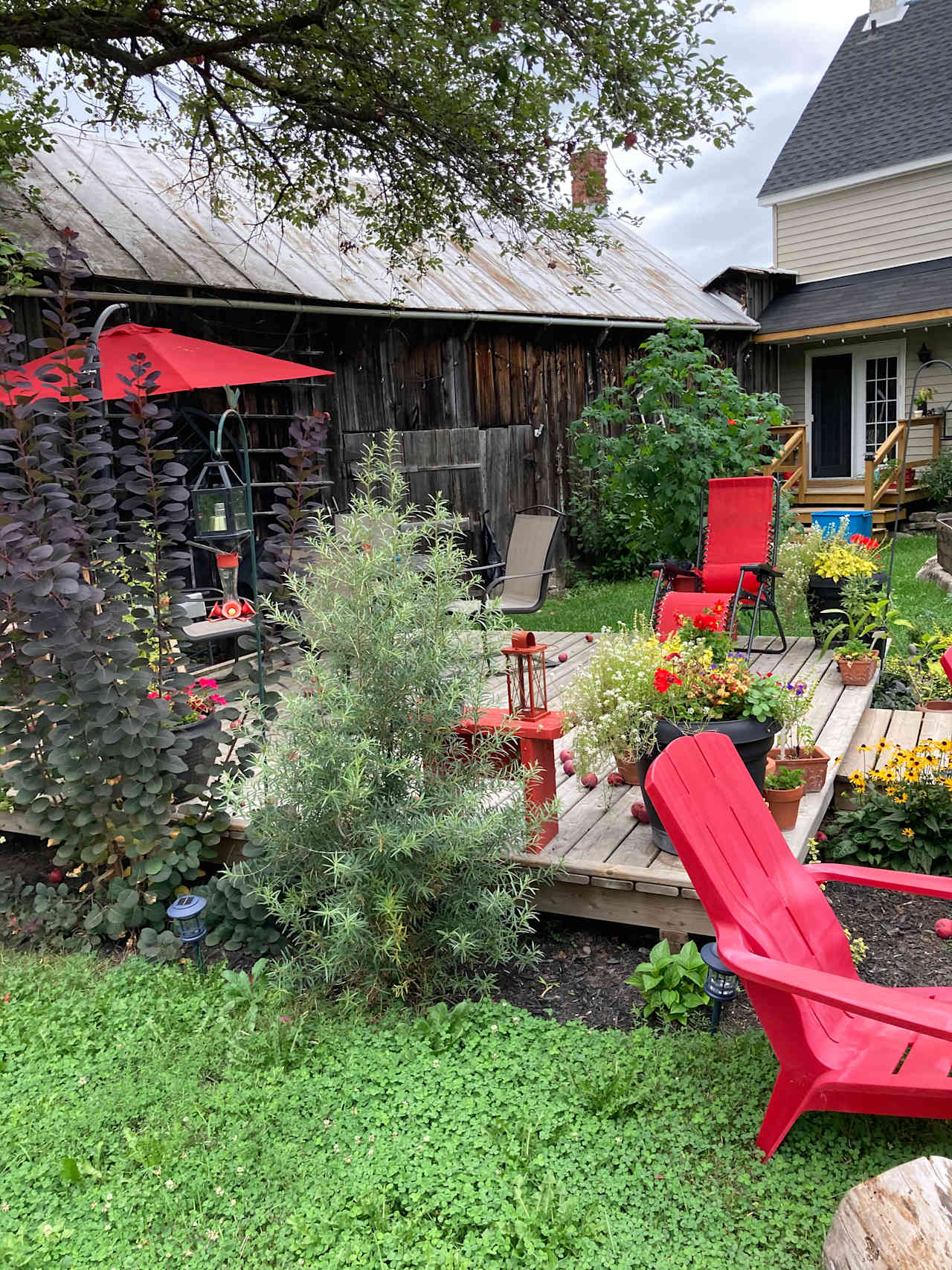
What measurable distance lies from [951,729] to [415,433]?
5.53m

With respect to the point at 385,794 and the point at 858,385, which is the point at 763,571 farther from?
the point at 858,385

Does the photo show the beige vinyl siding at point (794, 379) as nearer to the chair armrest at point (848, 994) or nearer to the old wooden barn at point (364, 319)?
the old wooden barn at point (364, 319)

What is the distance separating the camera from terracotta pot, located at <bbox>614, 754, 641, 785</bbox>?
3.72m

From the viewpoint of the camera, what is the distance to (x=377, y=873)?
2613 mm

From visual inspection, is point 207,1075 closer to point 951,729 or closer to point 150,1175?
point 150,1175

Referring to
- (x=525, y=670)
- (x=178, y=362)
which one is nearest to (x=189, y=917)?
(x=525, y=670)

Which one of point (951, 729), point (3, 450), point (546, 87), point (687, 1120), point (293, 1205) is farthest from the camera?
point (546, 87)

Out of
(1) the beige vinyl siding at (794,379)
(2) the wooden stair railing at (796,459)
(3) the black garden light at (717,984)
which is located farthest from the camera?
(1) the beige vinyl siding at (794,379)

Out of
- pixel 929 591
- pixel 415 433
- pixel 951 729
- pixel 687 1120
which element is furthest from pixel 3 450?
pixel 929 591

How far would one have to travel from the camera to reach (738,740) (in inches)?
122

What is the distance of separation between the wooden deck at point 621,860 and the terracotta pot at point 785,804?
0.04 metres

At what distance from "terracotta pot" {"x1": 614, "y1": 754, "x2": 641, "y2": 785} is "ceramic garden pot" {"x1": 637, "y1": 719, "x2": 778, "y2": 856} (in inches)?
16.6

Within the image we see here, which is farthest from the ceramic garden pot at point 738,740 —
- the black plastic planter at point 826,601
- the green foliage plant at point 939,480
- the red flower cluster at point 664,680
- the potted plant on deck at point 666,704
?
the green foliage plant at point 939,480

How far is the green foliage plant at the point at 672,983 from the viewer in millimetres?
2699
